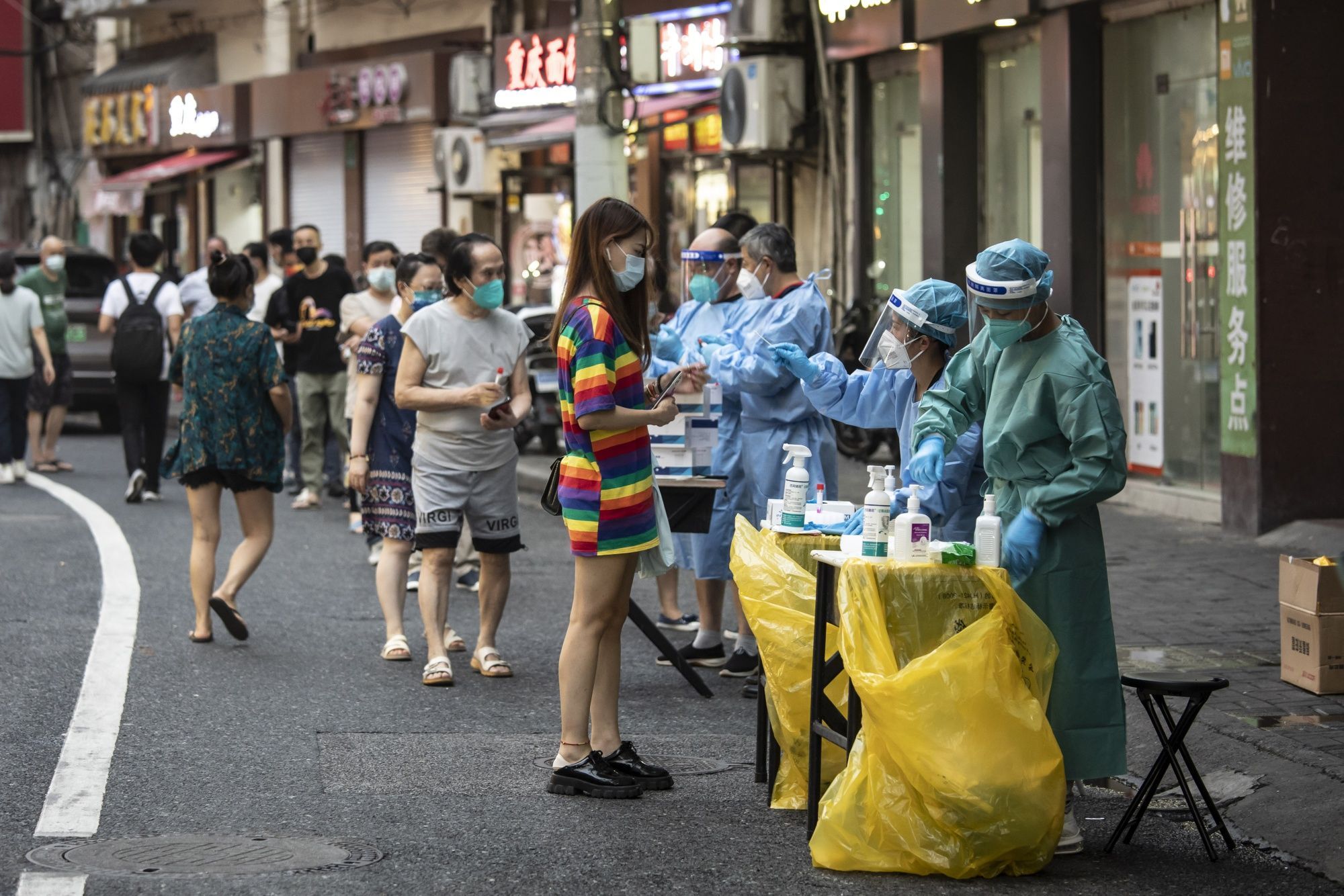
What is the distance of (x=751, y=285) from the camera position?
819 cm

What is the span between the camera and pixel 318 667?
8.16 m

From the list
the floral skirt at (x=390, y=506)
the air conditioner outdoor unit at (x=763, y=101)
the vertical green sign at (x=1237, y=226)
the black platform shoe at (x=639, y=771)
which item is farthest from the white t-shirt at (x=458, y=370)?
the air conditioner outdoor unit at (x=763, y=101)

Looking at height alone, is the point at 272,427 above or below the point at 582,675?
above

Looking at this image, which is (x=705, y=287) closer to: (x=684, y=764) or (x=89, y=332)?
(x=684, y=764)

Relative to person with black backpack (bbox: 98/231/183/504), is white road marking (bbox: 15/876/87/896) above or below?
below

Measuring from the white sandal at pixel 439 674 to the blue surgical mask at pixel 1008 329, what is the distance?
3107 mm

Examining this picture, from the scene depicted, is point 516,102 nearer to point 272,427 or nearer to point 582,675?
point 272,427

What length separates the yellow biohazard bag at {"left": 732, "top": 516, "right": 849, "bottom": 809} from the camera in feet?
19.1

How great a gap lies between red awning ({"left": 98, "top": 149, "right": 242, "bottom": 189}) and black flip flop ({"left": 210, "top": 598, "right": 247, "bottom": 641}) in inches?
983

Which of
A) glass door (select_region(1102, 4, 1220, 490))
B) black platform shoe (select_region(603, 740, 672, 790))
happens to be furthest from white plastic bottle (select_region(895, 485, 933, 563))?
glass door (select_region(1102, 4, 1220, 490))

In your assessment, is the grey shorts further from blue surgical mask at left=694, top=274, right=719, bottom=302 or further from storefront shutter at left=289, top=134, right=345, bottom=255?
storefront shutter at left=289, top=134, right=345, bottom=255

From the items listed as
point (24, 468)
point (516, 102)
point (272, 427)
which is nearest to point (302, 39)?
point (516, 102)

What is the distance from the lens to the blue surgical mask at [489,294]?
309 inches

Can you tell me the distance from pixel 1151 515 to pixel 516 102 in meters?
12.5
